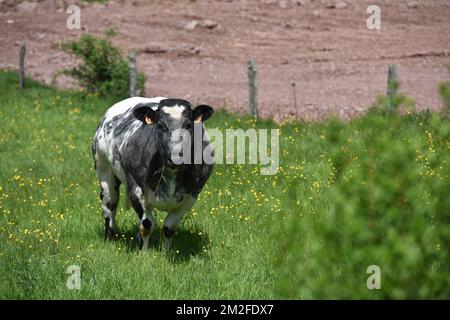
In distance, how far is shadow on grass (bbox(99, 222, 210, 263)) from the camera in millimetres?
8047

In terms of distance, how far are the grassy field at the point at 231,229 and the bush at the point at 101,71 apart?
4.79 metres

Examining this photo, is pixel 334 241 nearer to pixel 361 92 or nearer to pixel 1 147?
pixel 1 147

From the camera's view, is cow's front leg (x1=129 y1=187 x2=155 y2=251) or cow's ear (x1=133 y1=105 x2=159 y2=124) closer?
cow's ear (x1=133 y1=105 x2=159 y2=124)

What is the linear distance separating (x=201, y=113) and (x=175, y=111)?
11.4 inches

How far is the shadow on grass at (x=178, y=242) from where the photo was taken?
26.4 feet

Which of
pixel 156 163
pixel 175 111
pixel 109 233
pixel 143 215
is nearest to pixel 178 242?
pixel 143 215

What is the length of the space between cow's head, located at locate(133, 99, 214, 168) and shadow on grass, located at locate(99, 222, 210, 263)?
1147 mm

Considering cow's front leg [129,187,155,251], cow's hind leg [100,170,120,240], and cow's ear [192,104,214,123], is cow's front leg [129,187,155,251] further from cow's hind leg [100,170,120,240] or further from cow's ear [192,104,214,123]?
cow's ear [192,104,214,123]

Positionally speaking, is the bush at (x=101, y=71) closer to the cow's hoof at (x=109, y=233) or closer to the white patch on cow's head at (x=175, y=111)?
the cow's hoof at (x=109, y=233)

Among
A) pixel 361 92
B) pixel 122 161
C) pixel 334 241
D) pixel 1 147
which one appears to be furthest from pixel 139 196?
pixel 361 92

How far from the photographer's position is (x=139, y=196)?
26.0 feet
